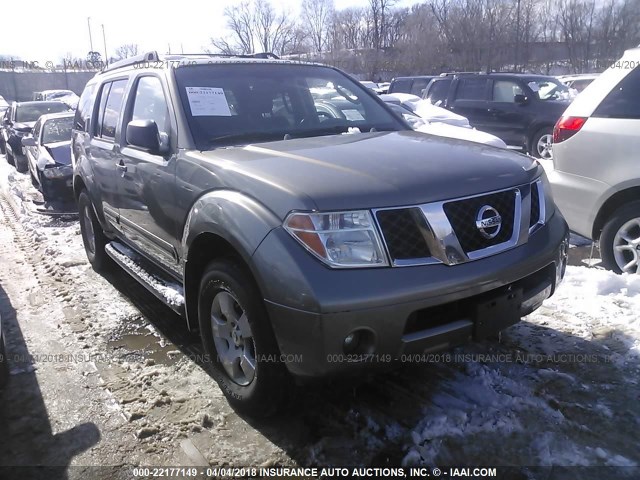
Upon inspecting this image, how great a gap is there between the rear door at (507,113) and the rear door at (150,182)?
981cm

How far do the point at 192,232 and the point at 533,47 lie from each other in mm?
41526

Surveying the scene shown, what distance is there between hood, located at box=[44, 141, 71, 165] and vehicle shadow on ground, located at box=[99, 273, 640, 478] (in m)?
6.92

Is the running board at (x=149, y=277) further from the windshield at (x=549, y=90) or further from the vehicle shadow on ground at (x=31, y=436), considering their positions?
the windshield at (x=549, y=90)

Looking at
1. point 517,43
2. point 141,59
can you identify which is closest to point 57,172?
point 141,59

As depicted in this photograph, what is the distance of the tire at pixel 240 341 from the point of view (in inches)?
103

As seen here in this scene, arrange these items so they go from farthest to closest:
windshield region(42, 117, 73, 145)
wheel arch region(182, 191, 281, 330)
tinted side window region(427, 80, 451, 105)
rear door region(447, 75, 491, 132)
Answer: tinted side window region(427, 80, 451, 105) < rear door region(447, 75, 491, 132) < windshield region(42, 117, 73, 145) < wheel arch region(182, 191, 281, 330)

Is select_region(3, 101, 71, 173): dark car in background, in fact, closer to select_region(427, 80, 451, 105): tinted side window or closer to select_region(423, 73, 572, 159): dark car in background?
select_region(427, 80, 451, 105): tinted side window

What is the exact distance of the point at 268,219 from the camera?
249cm

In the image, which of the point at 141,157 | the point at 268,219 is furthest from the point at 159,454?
the point at 141,157

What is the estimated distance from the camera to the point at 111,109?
4734 mm

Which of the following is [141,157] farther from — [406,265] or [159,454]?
[406,265]

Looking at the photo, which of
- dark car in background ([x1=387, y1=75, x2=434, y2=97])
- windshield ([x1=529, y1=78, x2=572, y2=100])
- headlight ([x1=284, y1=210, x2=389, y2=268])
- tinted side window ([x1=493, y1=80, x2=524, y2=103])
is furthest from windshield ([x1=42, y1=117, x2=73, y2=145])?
dark car in background ([x1=387, y1=75, x2=434, y2=97])

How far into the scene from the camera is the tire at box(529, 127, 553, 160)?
11.7 m

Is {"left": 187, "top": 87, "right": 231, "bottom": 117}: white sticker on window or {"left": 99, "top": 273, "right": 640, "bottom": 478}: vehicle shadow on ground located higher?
{"left": 187, "top": 87, "right": 231, "bottom": 117}: white sticker on window
